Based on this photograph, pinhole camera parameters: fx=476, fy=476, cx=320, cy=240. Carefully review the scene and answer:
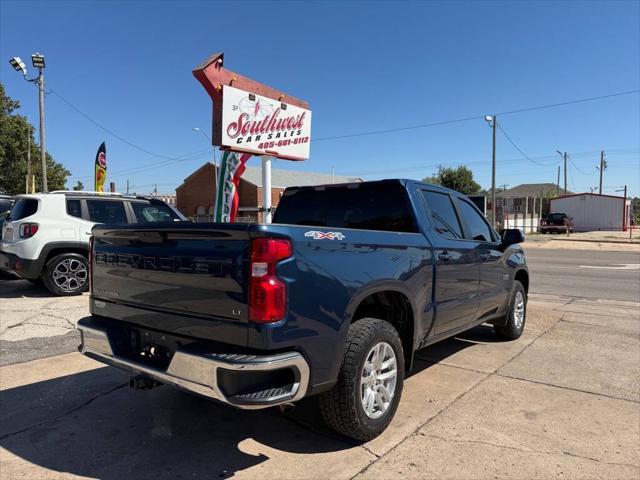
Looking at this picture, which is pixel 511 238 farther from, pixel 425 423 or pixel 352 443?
pixel 352 443

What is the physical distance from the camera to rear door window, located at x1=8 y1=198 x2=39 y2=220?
26.4 feet

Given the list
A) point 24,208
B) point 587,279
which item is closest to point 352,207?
point 24,208

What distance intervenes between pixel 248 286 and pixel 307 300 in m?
0.36

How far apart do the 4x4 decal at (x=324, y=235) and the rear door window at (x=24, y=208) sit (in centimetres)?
707

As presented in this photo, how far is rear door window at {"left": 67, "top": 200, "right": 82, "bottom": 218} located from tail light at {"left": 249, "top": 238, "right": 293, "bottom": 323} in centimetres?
695

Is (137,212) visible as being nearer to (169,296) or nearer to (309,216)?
(309,216)

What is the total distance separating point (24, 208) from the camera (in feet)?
26.6

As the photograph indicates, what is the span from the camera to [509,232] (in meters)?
5.70

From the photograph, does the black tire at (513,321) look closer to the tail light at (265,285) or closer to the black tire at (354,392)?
the black tire at (354,392)

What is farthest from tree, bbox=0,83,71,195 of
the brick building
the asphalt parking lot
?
the asphalt parking lot

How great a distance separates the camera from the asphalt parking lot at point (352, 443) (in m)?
3.01

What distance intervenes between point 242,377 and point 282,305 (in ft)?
1.49

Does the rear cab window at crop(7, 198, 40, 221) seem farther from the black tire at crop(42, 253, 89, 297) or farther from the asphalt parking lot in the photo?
the asphalt parking lot

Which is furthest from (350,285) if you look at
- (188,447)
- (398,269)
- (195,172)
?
(195,172)
